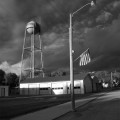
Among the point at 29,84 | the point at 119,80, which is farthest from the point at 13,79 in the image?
the point at 119,80

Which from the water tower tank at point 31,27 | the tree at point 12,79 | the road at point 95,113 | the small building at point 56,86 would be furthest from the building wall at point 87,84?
the tree at point 12,79

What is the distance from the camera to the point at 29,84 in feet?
208

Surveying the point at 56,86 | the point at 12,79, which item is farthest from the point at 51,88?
the point at 12,79

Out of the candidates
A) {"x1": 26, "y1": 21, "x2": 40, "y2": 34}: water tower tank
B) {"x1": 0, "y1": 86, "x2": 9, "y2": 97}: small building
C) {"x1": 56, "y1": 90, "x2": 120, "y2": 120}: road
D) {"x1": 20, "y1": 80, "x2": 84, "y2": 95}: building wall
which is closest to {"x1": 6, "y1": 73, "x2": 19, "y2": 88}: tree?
{"x1": 20, "y1": 80, "x2": 84, "y2": 95}: building wall

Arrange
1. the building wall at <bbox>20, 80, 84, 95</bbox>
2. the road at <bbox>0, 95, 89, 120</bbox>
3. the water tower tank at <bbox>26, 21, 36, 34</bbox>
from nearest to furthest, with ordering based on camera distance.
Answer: the road at <bbox>0, 95, 89, 120</bbox>, the building wall at <bbox>20, 80, 84, 95</bbox>, the water tower tank at <bbox>26, 21, 36, 34</bbox>

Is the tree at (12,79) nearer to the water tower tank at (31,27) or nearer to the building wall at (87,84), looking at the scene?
the water tower tank at (31,27)

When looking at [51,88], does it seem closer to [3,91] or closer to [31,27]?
[3,91]

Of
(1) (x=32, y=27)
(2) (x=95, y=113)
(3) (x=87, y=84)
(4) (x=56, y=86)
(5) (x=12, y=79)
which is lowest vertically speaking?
(2) (x=95, y=113)

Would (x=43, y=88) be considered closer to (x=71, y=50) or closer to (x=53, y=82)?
(x=53, y=82)

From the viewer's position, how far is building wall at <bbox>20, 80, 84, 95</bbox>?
184 feet

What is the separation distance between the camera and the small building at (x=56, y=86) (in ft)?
184

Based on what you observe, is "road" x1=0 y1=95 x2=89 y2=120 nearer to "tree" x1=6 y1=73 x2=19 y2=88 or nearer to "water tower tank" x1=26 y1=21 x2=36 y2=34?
"water tower tank" x1=26 y1=21 x2=36 y2=34

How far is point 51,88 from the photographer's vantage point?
5975 cm

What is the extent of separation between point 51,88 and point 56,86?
1.50 metres
